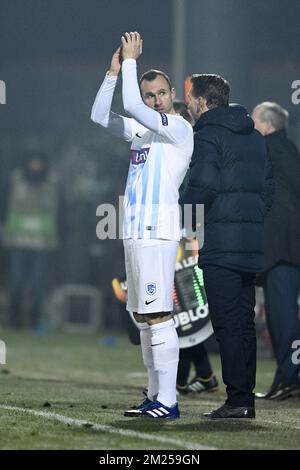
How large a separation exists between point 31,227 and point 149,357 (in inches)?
432

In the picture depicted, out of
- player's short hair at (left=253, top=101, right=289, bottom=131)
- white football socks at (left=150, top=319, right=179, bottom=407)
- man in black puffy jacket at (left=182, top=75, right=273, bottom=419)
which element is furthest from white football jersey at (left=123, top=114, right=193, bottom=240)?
player's short hair at (left=253, top=101, right=289, bottom=131)

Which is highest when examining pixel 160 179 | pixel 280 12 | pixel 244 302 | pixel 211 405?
pixel 280 12

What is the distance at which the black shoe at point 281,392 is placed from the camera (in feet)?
39.5

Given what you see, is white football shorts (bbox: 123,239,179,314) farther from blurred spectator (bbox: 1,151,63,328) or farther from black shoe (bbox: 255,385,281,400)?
blurred spectator (bbox: 1,151,63,328)

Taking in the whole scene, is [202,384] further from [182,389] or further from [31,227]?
[31,227]

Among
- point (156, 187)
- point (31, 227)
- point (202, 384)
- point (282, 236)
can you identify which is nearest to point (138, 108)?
point (156, 187)

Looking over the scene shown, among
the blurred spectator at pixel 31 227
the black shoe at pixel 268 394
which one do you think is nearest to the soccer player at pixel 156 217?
the black shoe at pixel 268 394

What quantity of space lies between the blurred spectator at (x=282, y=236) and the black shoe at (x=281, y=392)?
0.15m

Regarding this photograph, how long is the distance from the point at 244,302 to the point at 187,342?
2.19 meters

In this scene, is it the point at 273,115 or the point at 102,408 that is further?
the point at 273,115

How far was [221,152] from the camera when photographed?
10.0 meters

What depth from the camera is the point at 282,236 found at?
12383 millimetres

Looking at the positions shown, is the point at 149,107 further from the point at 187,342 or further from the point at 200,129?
the point at 187,342
